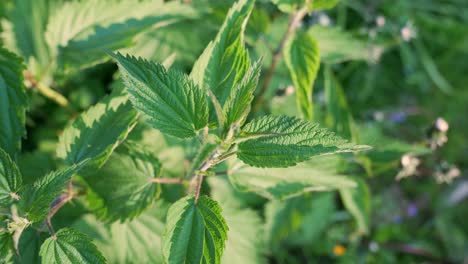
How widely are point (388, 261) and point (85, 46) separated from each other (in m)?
2.53

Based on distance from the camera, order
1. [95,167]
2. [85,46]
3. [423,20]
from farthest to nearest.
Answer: [423,20] < [85,46] < [95,167]

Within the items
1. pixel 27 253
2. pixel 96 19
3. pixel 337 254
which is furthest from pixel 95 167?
pixel 337 254

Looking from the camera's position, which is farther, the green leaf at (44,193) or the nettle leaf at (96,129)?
the nettle leaf at (96,129)

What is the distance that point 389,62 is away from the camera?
11.4 feet

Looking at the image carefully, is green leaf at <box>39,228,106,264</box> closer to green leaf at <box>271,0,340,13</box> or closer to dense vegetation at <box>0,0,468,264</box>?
dense vegetation at <box>0,0,468,264</box>

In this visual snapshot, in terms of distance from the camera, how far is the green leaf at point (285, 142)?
1022 mm

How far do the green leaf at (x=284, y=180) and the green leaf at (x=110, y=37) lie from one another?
70 centimetres

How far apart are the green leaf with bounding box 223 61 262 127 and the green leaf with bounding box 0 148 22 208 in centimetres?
60

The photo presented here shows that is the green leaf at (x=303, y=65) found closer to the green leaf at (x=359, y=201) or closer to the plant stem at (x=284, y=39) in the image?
the plant stem at (x=284, y=39)

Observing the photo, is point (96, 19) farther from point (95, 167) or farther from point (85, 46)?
point (95, 167)

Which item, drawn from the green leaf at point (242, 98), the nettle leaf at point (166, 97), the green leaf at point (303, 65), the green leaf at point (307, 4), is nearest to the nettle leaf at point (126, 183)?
the nettle leaf at point (166, 97)

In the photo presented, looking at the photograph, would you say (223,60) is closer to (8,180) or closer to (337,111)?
(8,180)

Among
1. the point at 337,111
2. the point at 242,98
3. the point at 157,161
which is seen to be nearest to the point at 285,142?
the point at 242,98

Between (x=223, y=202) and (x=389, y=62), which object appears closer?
(x=223, y=202)
